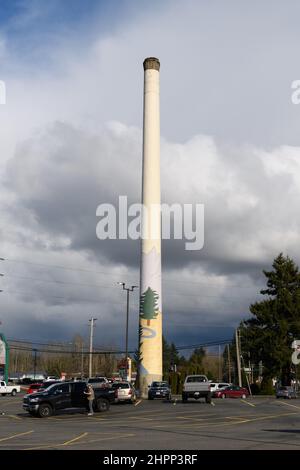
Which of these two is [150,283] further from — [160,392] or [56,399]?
[56,399]

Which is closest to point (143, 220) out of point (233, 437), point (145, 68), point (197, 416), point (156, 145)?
point (156, 145)

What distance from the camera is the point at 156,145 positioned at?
70.8 m

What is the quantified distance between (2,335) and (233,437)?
81.7 m

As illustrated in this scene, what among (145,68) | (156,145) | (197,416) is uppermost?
(145,68)

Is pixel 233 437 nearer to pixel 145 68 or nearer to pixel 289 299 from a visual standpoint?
pixel 145 68

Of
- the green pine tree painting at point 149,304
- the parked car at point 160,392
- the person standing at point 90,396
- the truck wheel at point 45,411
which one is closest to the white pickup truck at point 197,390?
the parked car at point 160,392

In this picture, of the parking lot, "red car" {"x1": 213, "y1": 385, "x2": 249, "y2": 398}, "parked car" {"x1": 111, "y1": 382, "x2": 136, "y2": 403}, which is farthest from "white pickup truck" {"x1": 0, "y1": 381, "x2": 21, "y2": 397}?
the parking lot

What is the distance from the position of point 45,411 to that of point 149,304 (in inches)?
1414

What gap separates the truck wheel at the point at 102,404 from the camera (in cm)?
3319

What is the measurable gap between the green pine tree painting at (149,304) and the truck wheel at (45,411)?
117ft

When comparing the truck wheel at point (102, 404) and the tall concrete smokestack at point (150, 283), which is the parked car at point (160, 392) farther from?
the truck wheel at point (102, 404)

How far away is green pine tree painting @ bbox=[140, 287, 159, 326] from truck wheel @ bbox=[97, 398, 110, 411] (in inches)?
1270

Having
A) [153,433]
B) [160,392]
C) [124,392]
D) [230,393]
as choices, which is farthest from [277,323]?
[153,433]
